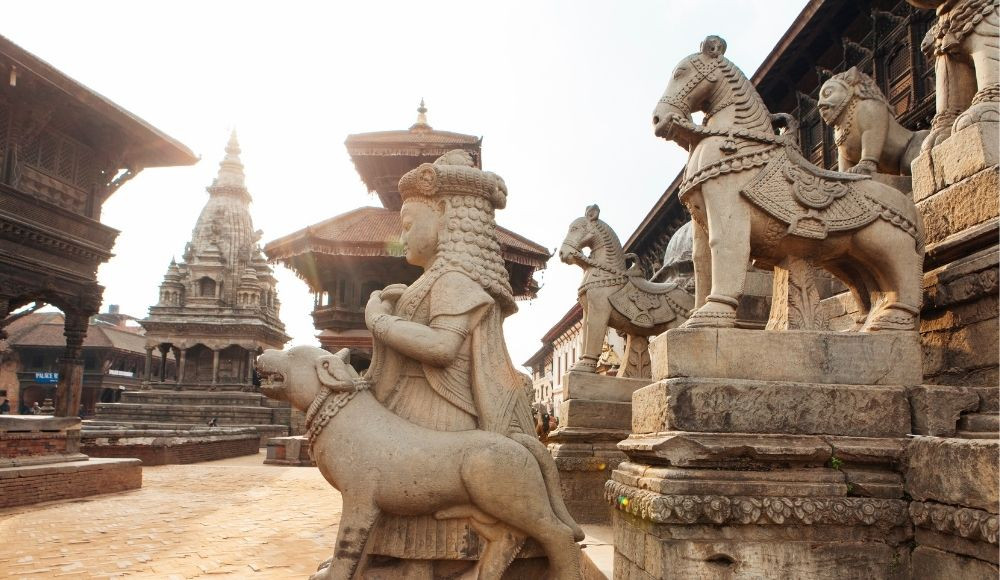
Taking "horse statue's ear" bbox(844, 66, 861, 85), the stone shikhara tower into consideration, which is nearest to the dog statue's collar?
"horse statue's ear" bbox(844, 66, 861, 85)

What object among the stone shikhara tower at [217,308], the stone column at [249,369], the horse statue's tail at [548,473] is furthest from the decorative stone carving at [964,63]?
the stone column at [249,369]

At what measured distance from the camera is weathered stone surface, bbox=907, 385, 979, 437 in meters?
2.88

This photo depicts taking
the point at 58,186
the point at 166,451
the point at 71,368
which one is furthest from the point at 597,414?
the point at 166,451

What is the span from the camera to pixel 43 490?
988 centimetres

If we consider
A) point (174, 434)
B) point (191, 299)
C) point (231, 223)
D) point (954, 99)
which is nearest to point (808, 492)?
point (954, 99)

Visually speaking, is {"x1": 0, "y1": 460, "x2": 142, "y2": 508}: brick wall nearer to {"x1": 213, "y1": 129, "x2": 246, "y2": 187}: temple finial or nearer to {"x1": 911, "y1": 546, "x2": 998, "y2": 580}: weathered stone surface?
{"x1": 911, "y1": 546, "x2": 998, "y2": 580}: weathered stone surface

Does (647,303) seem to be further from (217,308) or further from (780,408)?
(217,308)

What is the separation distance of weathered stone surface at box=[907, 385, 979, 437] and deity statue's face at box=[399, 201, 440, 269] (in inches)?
88.5

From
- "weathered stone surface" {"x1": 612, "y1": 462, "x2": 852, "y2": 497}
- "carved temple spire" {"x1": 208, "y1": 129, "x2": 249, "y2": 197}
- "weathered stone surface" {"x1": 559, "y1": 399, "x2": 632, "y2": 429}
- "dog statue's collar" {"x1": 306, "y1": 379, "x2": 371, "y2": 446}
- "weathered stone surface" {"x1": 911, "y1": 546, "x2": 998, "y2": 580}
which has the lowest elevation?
"weathered stone surface" {"x1": 911, "y1": 546, "x2": 998, "y2": 580}

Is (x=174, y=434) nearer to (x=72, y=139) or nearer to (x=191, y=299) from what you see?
(x=72, y=139)

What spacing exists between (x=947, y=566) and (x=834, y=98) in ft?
9.51

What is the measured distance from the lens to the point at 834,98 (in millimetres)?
4273

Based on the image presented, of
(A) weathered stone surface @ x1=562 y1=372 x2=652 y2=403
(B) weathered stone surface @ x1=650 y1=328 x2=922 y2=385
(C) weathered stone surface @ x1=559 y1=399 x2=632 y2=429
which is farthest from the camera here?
(A) weathered stone surface @ x1=562 y1=372 x2=652 y2=403

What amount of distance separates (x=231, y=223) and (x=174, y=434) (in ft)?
74.6
